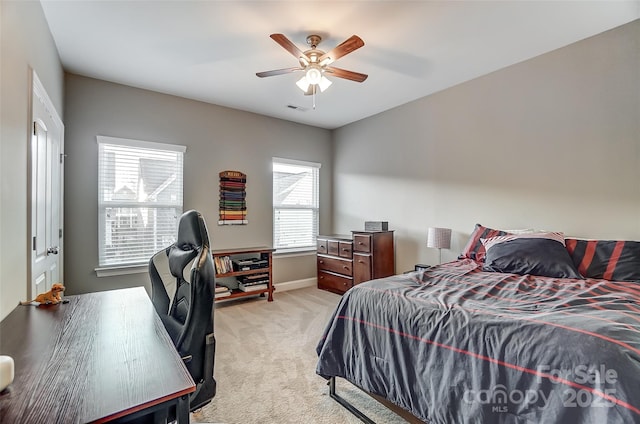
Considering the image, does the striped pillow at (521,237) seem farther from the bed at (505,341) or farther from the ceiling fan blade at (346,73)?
the ceiling fan blade at (346,73)

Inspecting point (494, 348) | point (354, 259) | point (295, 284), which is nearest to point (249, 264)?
point (295, 284)

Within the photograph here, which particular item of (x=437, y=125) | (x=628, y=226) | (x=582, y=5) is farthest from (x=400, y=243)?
(x=582, y=5)

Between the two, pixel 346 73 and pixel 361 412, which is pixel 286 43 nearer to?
pixel 346 73

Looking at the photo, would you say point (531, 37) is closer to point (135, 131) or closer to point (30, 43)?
point (30, 43)

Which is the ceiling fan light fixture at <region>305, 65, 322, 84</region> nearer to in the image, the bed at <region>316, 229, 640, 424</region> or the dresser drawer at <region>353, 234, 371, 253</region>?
the bed at <region>316, 229, 640, 424</region>

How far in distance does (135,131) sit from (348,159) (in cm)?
308

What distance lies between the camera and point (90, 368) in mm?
935

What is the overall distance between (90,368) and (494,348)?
1511mm

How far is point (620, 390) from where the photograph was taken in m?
1.00

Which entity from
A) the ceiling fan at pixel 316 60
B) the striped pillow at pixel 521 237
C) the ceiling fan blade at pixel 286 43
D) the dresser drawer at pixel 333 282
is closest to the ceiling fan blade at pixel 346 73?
the ceiling fan at pixel 316 60

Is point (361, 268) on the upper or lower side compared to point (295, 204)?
lower

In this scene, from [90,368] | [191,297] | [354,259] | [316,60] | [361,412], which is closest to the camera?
[90,368]

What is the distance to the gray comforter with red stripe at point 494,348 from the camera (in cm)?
106

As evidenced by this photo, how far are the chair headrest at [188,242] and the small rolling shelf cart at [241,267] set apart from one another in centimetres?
222
